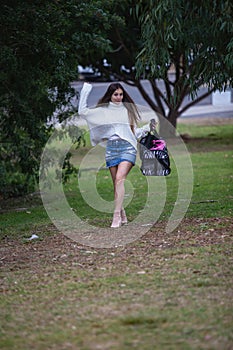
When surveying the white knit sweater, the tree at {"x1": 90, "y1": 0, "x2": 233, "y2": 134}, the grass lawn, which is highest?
the tree at {"x1": 90, "y1": 0, "x2": 233, "y2": 134}

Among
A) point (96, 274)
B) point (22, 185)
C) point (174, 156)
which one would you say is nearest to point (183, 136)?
point (174, 156)

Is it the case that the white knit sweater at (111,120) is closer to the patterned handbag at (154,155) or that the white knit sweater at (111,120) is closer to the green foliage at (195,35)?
the patterned handbag at (154,155)

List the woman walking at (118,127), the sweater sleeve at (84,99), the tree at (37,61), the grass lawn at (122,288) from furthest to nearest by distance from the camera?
the tree at (37,61) → the woman walking at (118,127) → the sweater sleeve at (84,99) → the grass lawn at (122,288)

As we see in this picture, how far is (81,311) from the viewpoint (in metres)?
5.55

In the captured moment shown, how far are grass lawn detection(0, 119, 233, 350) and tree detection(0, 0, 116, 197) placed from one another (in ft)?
7.47

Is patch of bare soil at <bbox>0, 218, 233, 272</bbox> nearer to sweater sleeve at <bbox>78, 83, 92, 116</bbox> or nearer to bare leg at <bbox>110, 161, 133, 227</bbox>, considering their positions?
bare leg at <bbox>110, 161, 133, 227</bbox>

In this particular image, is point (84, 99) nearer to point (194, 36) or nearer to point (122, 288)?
point (194, 36)

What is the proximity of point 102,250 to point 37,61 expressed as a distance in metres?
4.15

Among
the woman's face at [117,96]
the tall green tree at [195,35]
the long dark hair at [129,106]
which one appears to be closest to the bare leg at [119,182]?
the long dark hair at [129,106]

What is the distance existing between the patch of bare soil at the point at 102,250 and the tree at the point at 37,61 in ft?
9.57

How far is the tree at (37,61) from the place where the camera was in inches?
397

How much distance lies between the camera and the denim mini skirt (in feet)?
28.0

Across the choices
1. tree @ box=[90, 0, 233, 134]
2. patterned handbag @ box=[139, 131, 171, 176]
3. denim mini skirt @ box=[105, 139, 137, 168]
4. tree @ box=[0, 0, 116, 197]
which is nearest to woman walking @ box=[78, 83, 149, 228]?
denim mini skirt @ box=[105, 139, 137, 168]

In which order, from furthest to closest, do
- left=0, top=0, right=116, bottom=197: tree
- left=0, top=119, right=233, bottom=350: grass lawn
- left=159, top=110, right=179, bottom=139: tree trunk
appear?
left=159, top=110, right=179, bottom=139: tree trunk < left=0, top=0, right=116, bottom=197: tree < left=0, top=119, right=233, bottom=350: grass lawn
